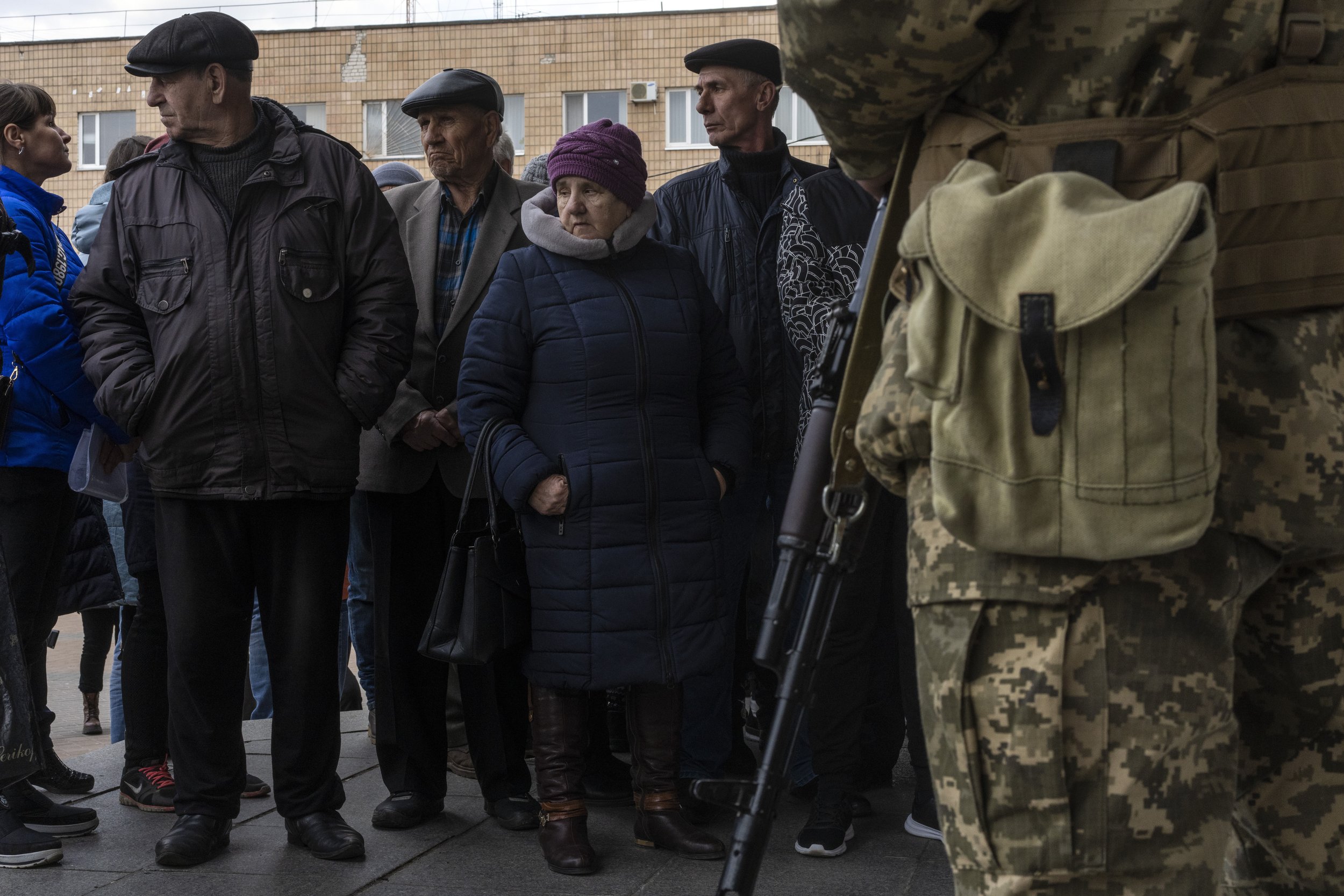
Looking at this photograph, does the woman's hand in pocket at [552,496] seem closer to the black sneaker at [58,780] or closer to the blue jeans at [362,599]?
the blue jeans at [362,599]

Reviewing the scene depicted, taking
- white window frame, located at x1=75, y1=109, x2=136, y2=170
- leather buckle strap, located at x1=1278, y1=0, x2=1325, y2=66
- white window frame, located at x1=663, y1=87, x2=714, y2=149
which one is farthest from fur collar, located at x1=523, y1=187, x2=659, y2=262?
white window frame, located at x1=75, y1=109, x2=136, y2=170

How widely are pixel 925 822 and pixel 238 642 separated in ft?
6.71

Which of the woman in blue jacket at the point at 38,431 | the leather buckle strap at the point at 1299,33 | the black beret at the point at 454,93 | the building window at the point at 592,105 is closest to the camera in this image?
the leather buckle strap at the point at 1299,33

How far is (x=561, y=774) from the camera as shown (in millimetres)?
3971

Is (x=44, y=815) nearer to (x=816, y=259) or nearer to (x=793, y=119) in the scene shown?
(x=816, y=259)

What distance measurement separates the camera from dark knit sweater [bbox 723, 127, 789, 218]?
470 centimetres

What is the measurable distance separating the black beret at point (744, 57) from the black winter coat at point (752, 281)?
0.37 meters

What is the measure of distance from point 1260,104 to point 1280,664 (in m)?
0.70

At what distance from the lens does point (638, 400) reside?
4031mm

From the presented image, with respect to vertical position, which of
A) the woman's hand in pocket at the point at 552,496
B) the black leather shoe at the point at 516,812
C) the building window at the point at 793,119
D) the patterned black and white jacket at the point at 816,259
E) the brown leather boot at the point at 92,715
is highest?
the building window at the point at 793,119

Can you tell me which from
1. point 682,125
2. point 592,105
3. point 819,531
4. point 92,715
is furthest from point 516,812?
point 592,105

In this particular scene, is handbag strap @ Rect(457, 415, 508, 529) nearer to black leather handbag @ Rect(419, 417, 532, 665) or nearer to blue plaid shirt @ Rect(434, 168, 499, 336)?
black leather handbag @ Rect(419, 417, 532, 665)

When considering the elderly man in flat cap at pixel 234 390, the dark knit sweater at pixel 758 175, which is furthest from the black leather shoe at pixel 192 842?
the dark knit sweater at pixel 758 175

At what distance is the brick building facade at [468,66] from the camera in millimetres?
25672
